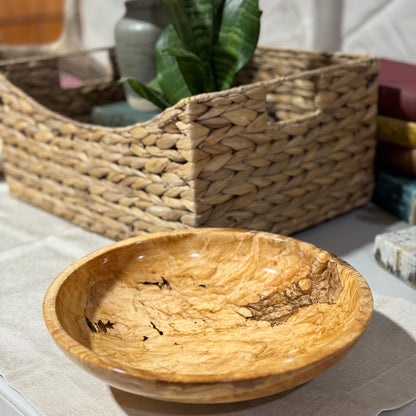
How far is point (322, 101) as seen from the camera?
2.35ft

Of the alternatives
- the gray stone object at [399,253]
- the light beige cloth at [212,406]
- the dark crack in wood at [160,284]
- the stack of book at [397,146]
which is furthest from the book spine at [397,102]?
the dark crack in wood at [160,284]

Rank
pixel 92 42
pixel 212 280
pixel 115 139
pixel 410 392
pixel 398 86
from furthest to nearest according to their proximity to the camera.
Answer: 1. pixel 92 42
2. pixel 398 86
3. pixel 115 139
4. pixel 212 280
5. pixel 410 392

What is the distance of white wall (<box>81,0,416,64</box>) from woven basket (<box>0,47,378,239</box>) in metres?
0.26

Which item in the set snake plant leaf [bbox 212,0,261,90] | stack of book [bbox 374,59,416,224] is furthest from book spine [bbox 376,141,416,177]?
snake plant leaf [bbox 212,0,261,90]

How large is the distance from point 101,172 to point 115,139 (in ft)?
0.20

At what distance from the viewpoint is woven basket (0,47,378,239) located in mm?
631

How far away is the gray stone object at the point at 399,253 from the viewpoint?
61 centimetres

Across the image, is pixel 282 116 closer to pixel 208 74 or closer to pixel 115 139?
pixel 208 74

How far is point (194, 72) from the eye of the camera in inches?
27.6

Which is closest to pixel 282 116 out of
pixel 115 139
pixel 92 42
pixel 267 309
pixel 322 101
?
pixel 322 101

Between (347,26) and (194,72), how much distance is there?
1.74 feet

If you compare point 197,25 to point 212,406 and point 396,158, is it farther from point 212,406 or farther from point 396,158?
point 212,406

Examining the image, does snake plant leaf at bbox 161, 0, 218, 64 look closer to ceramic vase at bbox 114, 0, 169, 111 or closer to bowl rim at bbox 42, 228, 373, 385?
ceramic vase at bbox 114, 0, 169, 111

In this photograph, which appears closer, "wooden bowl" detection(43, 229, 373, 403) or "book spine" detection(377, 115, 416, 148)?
"wooden bowl" detection(43, 229, 373, 403)
